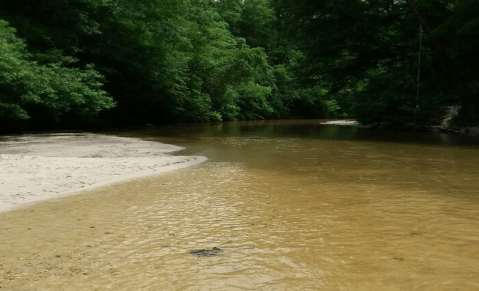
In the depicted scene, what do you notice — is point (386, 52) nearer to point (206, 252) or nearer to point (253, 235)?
point (253, 235)

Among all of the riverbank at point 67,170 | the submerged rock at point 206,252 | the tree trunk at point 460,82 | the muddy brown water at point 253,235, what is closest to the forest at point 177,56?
the tree trunk at point 460,82

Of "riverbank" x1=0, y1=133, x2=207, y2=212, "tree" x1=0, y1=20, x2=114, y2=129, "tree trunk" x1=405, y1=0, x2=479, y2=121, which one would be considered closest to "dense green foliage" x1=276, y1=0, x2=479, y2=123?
"tree trunk" x1=405, y1=0, x2=479, y2=121

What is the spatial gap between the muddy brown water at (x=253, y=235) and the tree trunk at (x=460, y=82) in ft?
49.2

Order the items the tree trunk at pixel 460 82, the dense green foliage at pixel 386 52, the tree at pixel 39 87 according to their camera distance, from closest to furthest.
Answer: the tree at pixel 39 87, the tree trunk at pixel 460 82, the dense green foliage at pixel 386 52

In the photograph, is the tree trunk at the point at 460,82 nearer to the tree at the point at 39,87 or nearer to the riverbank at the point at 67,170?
the riverbank at the point at 67,170

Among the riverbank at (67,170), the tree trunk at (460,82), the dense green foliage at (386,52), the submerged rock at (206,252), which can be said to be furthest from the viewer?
the dense green foliage at (386,52)

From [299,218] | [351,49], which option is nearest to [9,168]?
[299,218]

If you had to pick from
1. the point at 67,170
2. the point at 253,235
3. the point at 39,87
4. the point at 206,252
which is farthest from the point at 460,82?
the point at 206,252

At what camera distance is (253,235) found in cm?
507

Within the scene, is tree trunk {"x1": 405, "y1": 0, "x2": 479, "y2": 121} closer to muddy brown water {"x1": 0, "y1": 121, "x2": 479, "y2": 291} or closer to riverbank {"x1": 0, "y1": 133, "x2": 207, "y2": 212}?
muddy brown water {"x1": 0, "y1": 121, "x2": 479, "y2": 291}

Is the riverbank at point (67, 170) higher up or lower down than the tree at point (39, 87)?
lower down

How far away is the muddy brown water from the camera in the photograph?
3.79 metres

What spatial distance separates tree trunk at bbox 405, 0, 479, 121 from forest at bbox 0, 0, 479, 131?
0.05 m

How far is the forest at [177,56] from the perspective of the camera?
20.3m
